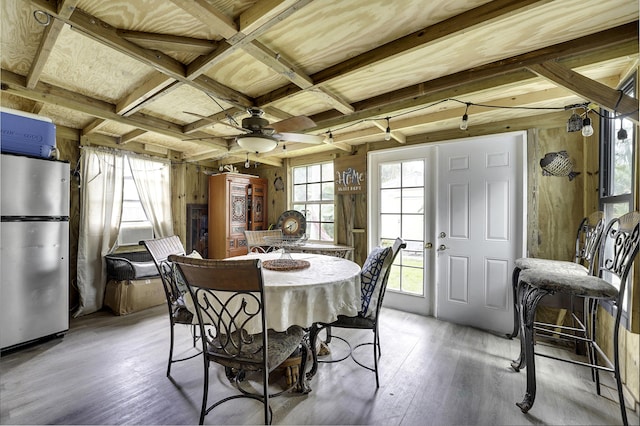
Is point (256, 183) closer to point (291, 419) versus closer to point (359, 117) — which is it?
point (359, 117)

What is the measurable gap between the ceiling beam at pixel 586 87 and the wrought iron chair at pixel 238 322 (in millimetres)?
2056

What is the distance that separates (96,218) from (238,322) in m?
3.12

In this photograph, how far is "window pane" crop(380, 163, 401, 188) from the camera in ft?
11.5

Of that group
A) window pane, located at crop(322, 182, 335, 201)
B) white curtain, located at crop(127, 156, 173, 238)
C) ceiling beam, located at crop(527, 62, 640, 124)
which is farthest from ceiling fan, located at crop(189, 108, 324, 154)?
white curtain, located at crop(127, 156, 173, 238)

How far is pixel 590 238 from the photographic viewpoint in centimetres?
208

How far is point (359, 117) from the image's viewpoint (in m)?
2.51

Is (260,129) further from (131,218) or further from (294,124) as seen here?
(131,218)

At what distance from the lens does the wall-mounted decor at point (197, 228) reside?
4602mm

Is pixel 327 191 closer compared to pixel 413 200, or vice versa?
pixel 413 200

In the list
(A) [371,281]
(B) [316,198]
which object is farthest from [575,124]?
(B) [316,198]

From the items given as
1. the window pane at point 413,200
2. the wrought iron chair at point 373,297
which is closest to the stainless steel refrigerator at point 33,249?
the wrought iron chair at point 373,297

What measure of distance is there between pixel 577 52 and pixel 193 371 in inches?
130

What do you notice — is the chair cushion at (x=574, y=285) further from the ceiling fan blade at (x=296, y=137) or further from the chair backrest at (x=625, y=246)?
the ceiling fan blade at (x=296, y=137)

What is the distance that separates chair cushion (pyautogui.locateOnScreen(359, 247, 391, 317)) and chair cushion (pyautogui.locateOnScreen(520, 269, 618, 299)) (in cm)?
91
